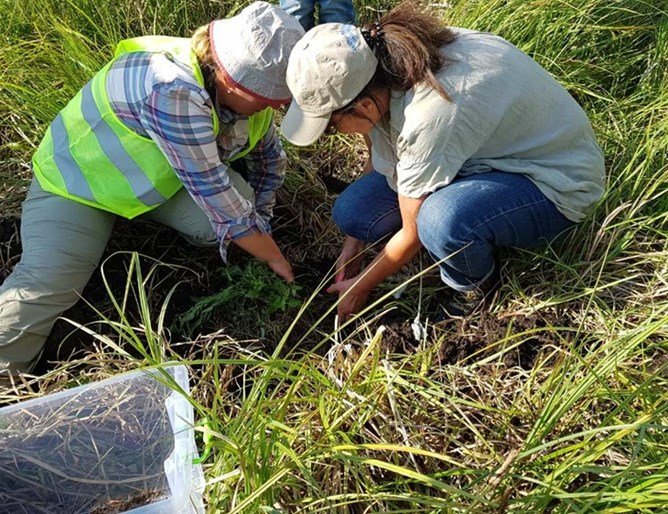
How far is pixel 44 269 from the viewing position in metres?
2.08

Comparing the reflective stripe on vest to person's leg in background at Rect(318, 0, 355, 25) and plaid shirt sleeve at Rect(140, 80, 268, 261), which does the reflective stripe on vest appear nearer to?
plaid shirt sleeve at Rect(140, 80, 268, 261)

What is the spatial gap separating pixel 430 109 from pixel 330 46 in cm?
28

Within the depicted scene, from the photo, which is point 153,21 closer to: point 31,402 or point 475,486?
point 31,402

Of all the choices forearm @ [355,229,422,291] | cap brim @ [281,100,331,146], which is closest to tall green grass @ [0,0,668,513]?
forearm @ [355,229,422,291]

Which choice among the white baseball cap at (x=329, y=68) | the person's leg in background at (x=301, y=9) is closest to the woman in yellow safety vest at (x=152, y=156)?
the white baseball cap at (x=329, y=68)

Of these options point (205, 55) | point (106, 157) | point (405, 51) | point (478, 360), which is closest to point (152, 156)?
point (106, 157)

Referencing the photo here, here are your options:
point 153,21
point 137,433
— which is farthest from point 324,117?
point 153,21

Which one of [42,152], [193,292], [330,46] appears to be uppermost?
[330,46]

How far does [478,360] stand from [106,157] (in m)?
1.23

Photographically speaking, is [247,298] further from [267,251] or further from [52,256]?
[52,256]

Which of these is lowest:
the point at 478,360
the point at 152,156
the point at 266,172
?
the point at 478,360

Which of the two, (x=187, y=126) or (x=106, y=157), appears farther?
(x=106, y=157)

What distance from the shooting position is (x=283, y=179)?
242cm

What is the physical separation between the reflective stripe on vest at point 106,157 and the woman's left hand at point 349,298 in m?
0.55
